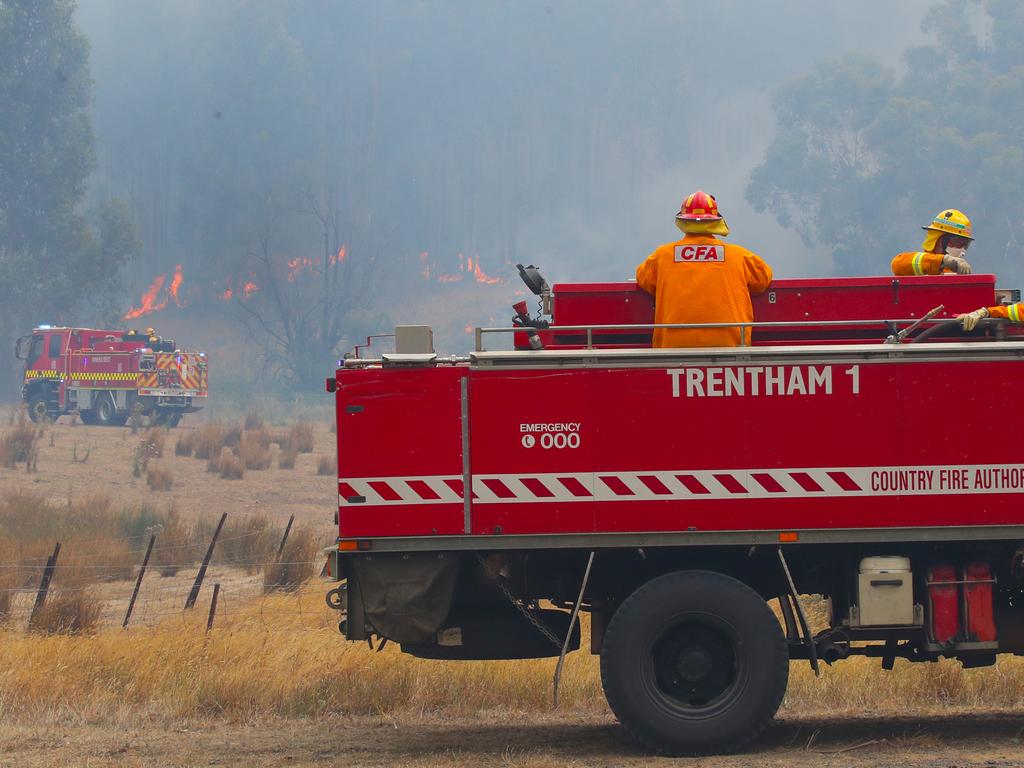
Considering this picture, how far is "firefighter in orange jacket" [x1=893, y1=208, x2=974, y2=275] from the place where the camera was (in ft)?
29.9

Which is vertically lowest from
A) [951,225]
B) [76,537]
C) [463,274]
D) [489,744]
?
[489,744]

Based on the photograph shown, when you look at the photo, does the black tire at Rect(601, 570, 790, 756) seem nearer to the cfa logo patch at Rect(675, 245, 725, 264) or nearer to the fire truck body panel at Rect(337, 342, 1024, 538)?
the fire truck body panel at Rect(337, 342, 1024, 538)

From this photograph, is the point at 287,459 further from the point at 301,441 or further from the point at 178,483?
the point at 178,483

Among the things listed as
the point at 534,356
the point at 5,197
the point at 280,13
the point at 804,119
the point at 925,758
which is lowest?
the point at 925,758

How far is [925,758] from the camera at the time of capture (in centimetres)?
788

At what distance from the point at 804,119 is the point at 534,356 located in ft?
277

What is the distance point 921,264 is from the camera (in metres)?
9.18

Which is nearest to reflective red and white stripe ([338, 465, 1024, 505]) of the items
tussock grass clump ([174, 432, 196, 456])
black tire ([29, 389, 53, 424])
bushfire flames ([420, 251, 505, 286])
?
tussock grass clump ([174, 432, 196, 456])

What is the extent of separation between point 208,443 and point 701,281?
30728 mm

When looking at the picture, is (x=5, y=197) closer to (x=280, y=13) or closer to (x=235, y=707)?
(x=280, y=13)

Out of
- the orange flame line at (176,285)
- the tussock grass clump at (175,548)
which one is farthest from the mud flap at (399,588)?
the orange flame line at (176,285)

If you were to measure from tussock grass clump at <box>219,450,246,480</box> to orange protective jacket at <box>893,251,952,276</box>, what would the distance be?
25699 millimetres

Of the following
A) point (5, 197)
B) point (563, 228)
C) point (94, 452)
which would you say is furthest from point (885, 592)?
point (563, 228)

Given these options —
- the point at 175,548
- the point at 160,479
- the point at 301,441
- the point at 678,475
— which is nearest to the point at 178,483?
the point at 160,479
